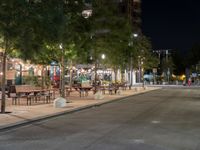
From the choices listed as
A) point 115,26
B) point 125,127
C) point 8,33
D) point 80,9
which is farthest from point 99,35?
point 125,127

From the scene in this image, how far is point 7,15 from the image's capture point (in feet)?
55.6

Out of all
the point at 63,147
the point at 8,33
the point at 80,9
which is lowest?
the point at 63,147

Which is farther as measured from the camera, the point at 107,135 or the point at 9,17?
the point at 9,17

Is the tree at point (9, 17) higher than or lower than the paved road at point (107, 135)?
higher

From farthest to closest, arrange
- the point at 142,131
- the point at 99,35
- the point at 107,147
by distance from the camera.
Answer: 1. the point at 99,35
2. the point at 142,131
3. the point at 107,147

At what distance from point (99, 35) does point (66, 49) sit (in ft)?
31.4

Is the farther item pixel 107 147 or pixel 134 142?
pixel 134 142

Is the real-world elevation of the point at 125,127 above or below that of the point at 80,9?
below

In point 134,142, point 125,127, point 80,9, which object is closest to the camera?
point 134,142

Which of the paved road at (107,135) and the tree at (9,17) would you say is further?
the tree at (9,17)

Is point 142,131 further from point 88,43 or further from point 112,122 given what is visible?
point 88,43

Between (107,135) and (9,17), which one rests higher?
(9,17)

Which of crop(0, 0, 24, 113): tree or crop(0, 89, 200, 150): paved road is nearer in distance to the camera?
crop(0, 89, 200, 150): paved road

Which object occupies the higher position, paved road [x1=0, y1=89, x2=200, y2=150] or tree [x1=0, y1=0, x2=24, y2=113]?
tree [x1=0, y1=0, x2=24, y2=113]
